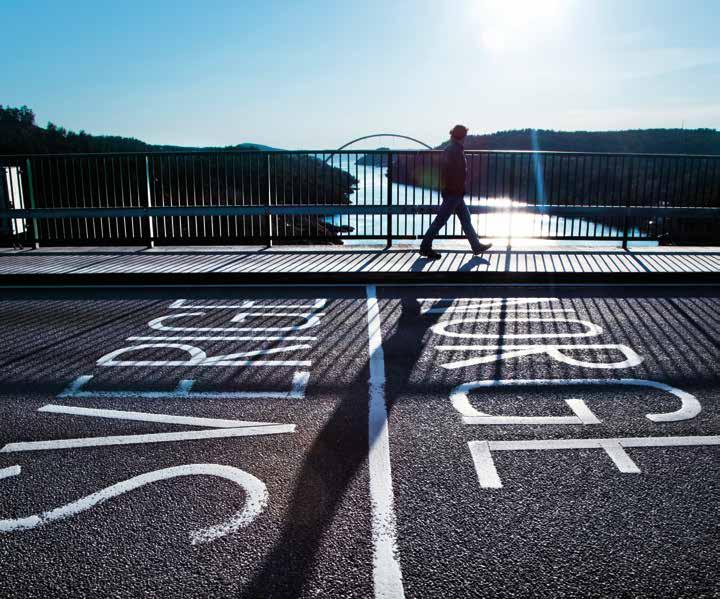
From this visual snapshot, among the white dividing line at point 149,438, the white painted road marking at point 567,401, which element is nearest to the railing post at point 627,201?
the white painted road marking at point 567,401

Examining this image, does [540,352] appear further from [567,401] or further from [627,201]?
[627,201]

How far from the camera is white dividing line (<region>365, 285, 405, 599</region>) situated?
2596 millimetres

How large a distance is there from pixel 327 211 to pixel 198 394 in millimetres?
6801

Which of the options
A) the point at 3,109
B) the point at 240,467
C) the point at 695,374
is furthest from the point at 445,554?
the point at 3,109

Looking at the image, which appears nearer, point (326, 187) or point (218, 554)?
point (218, 554)

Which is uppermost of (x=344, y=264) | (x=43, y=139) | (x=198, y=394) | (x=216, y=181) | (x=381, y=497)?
(x=43, y=139)

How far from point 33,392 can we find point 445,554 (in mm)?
3542

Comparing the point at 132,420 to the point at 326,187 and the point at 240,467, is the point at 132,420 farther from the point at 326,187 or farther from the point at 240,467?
the point at 326,187

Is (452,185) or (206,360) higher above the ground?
(452,185)

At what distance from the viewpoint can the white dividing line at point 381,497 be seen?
8.52 ft

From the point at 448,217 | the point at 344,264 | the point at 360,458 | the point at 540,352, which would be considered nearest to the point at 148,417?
the point at 360,458

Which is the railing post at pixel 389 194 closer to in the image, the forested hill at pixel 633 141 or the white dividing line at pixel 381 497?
the white dividing line at pixel 381 497

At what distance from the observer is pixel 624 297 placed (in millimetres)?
8203

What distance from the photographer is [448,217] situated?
412 inches
